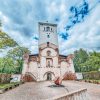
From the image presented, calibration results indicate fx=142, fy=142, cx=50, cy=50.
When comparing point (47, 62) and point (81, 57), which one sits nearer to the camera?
A: point (47, 62)

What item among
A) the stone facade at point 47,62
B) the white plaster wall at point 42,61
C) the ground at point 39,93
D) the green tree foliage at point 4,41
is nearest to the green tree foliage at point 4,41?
the green tree foliage at point 4,41

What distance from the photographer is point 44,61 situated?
39375 mm

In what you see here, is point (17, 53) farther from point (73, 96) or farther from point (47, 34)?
point (73, 96)

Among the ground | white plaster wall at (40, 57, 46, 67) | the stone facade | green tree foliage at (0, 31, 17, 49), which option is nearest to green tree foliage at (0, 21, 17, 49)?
green tree foliage at (0, 31, 17, 49)

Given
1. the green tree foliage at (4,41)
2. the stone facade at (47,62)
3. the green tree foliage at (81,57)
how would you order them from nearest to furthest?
the green tree foliage at (4,41), the stone facade at (47,62), the green tree foliage at (81,57)

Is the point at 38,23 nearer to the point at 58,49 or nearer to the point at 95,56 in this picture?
the point at 58,49

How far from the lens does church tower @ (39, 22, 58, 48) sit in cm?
4266

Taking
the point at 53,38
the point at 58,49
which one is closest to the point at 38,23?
the point at 53,38

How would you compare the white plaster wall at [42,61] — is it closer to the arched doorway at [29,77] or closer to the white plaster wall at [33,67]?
the white plaster wall at [33,67]

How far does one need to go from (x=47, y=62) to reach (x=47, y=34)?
360 inches

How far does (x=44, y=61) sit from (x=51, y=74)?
406cm

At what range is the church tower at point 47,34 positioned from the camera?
42.7 metres

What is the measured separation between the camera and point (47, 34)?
4350 centimetres

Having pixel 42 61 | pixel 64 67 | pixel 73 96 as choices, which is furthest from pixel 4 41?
pixel 64 67
